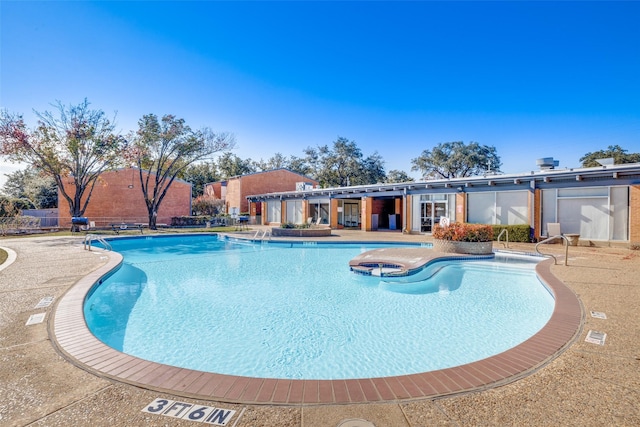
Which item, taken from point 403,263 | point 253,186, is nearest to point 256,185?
point 253,186

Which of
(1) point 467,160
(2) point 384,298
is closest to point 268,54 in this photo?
(2) point 384,298

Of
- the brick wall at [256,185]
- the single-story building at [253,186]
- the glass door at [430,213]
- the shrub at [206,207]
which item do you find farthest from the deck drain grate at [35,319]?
the shrub at [206,207]

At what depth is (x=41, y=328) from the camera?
390cm

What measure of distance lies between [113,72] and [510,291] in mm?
16662

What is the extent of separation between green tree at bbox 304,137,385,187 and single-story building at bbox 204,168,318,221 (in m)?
6.58

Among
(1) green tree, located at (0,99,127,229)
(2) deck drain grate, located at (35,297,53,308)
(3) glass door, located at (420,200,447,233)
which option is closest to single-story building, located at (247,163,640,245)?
(3) glass door, located at (420,200,447,233)

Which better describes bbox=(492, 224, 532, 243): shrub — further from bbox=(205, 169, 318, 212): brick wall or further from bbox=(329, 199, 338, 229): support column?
bbox=(205, 169, 318, 212): brick wall

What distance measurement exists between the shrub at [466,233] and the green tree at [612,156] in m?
37.4

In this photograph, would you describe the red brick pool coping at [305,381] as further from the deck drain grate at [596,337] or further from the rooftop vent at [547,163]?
the rooftop vent at [547,163]

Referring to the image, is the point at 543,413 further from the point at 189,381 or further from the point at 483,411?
the point at 189,381

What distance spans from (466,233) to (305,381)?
9.82 m

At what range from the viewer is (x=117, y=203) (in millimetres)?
25297

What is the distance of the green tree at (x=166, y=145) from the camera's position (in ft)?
74.6

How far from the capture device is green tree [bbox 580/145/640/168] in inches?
1416
